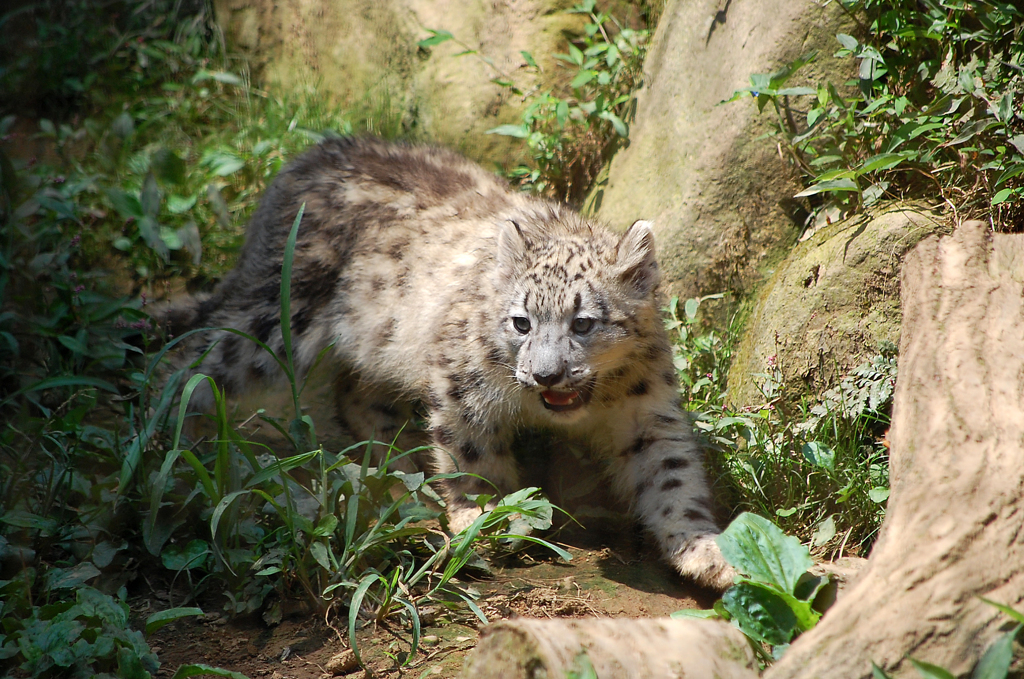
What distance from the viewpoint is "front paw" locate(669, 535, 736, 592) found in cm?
388

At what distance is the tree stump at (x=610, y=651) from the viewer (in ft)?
8.15

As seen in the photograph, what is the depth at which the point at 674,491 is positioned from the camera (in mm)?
4375

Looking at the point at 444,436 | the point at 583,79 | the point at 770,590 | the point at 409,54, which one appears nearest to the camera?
the point at 770,590

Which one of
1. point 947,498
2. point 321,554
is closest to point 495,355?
point 321,554

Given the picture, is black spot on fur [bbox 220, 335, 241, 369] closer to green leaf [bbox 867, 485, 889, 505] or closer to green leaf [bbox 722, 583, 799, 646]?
green leaf [bbox 722, 583, 799, 646]

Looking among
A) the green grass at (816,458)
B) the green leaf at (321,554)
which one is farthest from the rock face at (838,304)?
the green leaf at (321,554)

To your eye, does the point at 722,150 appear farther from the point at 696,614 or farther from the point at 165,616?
the point at 165,616

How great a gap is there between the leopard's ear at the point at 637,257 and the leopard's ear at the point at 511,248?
508 mm

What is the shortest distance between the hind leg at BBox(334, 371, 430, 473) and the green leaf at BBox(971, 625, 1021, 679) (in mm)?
3711

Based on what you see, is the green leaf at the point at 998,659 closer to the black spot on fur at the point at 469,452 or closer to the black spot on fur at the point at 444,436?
the black spot on fur at the point at 469,452

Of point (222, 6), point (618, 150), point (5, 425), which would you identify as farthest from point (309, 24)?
point (5, 425)

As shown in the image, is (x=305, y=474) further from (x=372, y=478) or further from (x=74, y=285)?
(x=74, y=285)

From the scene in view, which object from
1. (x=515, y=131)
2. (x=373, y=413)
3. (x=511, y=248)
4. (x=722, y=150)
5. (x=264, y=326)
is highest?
(x=722, y=150)

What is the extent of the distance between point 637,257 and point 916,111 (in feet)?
5.97
